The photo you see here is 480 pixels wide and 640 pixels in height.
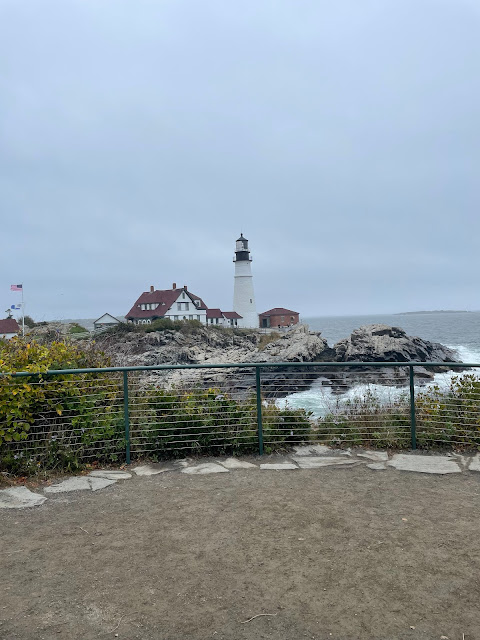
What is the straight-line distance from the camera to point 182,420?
6.15m

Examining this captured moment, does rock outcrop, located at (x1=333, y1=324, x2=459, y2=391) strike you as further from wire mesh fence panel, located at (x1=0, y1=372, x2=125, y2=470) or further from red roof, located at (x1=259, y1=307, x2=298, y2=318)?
red roof, located at (x1=259, y1=307, x2=298, y2=318)

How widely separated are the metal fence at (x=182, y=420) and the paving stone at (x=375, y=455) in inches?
10.6

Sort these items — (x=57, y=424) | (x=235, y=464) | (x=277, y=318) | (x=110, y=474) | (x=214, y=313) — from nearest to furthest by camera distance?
(x=110, y=474), (x=57, y=424), (x=235, y=464), (x=214, y=313), (x=277, y=318)

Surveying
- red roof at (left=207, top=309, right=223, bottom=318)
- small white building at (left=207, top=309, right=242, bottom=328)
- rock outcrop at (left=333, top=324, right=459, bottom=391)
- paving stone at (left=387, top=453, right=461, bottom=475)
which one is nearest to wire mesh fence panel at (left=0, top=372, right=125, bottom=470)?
paving stone at (left=387, top=453, right=461, bottom=475)

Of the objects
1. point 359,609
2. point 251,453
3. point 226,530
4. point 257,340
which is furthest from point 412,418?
point 257,340

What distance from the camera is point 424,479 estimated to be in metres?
5.05

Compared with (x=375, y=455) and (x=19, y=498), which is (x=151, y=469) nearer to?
(x=19, y=498)

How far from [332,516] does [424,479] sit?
1.44 meters

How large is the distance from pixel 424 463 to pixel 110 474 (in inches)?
137

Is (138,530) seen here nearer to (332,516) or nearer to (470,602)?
(332,516)

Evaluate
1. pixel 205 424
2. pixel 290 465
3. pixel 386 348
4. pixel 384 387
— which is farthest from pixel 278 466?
pixel 386 348

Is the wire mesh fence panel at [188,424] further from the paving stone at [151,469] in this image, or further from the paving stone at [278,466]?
the paving stone at [278,466]

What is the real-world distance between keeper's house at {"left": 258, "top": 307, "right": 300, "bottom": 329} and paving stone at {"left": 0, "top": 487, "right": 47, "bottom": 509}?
7512cm

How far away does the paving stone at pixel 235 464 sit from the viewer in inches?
218
